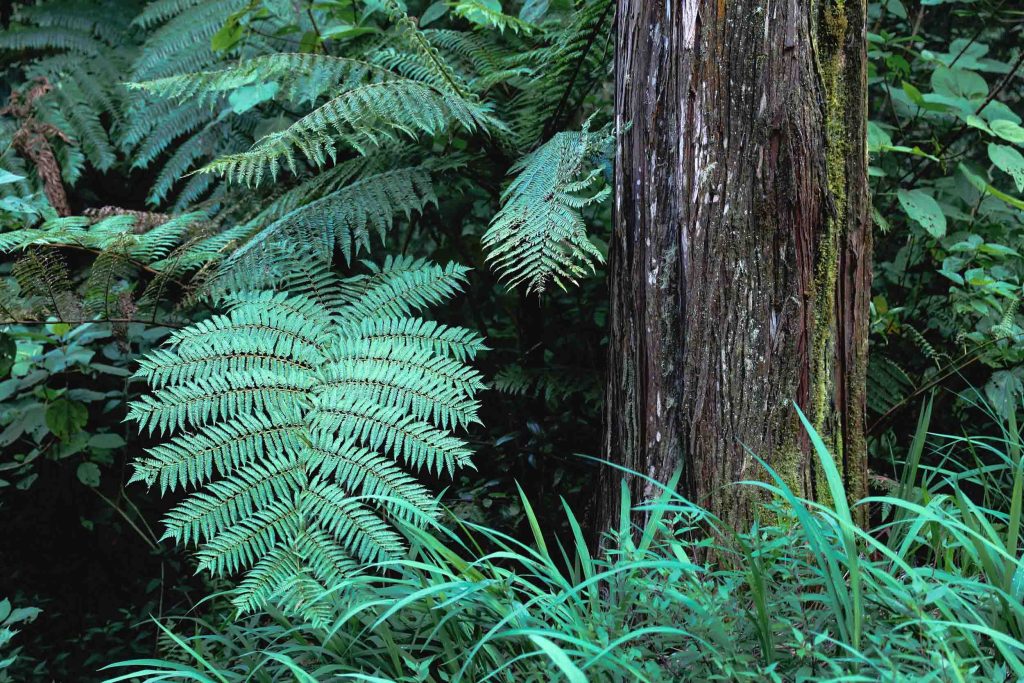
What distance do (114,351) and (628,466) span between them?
1.74 m

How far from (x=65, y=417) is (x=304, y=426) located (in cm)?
103

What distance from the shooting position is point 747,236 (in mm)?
1582

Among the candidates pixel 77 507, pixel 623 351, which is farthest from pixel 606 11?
pixel 77 507

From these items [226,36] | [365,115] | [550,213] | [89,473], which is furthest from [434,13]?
[89,473]

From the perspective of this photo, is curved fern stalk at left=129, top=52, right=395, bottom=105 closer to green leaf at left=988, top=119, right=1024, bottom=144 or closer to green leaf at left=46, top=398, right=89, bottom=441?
green leaf at left=46, top=398, right=89, bottom=441

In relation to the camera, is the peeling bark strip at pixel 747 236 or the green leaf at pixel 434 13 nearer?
the peeling bark strip at pixel 747 236

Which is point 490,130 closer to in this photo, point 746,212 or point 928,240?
point 746,212

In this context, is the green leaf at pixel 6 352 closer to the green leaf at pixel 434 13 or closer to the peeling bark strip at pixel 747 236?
the green leaf at pixel 434 13

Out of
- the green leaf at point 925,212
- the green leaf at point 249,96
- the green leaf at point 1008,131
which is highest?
the green leaf at point 249,96

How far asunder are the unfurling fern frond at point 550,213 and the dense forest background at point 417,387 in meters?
0.01

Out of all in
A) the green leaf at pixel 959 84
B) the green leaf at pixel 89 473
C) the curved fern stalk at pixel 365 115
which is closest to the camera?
the curved fern stalk at pixel 365 115

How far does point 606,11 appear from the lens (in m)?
2.02

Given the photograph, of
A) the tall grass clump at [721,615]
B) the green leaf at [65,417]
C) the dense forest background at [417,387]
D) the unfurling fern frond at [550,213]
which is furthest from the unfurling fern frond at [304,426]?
the green leaf at [65,417]

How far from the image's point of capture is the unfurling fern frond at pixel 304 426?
1581mm
